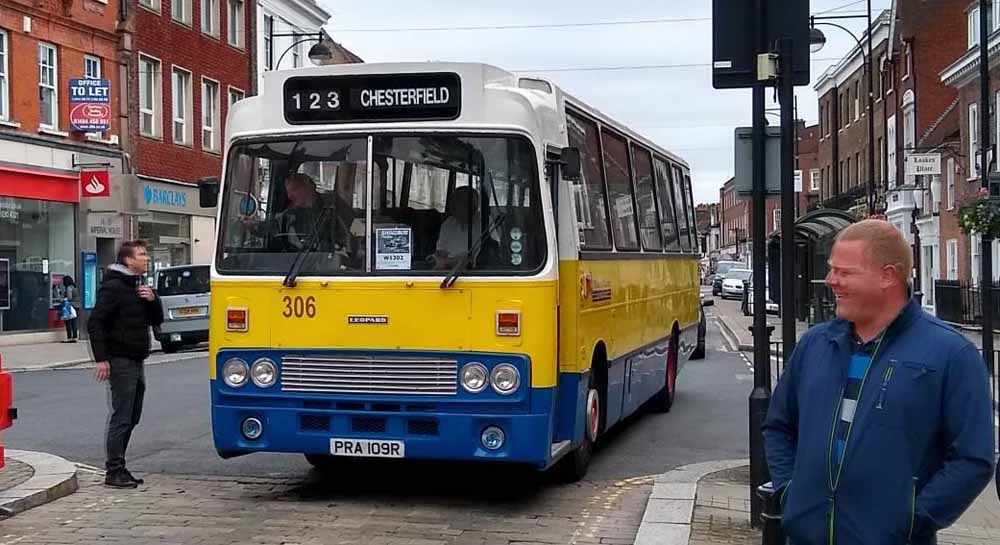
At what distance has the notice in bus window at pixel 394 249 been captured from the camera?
8305 mm

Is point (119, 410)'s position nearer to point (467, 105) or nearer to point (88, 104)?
point (467, 105)

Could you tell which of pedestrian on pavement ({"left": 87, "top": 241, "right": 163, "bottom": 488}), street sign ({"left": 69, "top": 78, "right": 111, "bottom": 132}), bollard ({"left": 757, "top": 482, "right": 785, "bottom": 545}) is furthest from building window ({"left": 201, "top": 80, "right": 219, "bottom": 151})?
bollard ({"left": 757, "top": 482, "right": 785, "bottom": 545})

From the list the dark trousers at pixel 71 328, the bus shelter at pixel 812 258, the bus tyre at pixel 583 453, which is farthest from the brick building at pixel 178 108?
the bus tyre at pixel 583 453

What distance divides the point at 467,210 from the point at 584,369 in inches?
59.6

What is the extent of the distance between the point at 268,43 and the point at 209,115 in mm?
5896

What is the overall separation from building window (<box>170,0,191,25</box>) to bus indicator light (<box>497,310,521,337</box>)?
3093 cm

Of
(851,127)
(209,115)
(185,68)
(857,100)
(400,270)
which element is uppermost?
(857,100)

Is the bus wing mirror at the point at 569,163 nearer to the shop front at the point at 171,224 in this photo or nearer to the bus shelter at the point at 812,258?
the bus shelter at the point at 812,258

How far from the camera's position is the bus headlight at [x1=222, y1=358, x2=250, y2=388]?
8.46m

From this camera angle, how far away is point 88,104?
30.2m

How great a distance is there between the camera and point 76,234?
30.8 meters

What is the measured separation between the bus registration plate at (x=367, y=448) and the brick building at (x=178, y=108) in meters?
24.3

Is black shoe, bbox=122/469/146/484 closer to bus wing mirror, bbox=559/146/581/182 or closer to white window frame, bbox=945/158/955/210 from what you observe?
bus wing mirror, bbox=559/146/581/182

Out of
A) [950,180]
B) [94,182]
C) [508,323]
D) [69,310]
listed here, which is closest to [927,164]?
[950,180]
